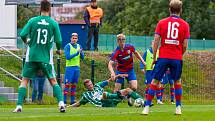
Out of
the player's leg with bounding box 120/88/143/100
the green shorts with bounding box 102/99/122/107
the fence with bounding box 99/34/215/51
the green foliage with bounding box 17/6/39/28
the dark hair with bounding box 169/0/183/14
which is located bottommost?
the green shorts with bounding box 102/99/122/107

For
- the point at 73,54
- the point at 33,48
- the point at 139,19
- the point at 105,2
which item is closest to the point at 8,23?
the point at 73,54

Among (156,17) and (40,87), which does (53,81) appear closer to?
(40,87)

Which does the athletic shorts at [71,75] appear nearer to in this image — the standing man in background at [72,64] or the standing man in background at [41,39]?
the standing man in background at [72,64]

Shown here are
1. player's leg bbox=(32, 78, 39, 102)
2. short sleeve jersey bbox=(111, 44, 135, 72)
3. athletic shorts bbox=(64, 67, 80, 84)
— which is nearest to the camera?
short sleeve jersey bbox=(111, 44, 135, 72)

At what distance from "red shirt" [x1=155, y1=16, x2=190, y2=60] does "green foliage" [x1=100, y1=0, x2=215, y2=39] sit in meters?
65.6

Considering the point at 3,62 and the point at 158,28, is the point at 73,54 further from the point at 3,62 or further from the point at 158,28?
the point at 158,28

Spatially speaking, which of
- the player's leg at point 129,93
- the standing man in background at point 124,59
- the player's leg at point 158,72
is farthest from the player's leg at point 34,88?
the player's leg at point 158,72

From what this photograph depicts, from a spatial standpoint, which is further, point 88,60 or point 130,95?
point 88,60

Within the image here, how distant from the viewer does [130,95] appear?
19.8 meters

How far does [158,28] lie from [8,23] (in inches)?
791

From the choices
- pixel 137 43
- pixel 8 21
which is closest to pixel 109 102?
pixel 8 21

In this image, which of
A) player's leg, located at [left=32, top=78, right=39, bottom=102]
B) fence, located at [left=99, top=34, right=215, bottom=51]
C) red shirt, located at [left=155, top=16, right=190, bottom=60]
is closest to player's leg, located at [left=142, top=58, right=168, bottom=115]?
red shirt, located at [left=155, top=16, right=190, bottom=60]

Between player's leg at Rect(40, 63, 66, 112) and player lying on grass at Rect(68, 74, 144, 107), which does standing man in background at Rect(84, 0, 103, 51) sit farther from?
player's leg at Rect(40, 63, 66, 112)

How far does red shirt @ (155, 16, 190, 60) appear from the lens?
15.1 metres
